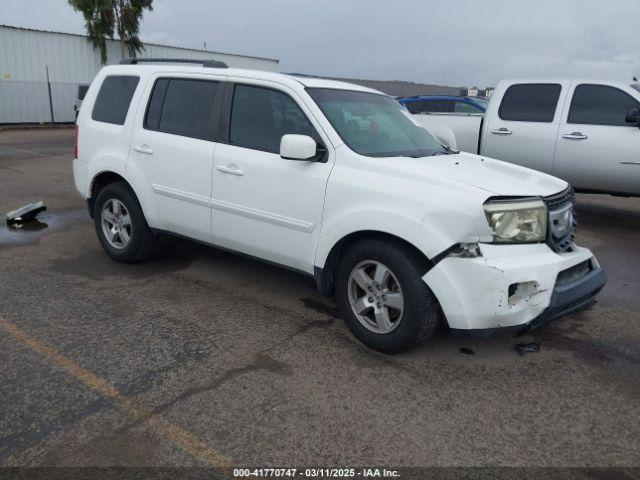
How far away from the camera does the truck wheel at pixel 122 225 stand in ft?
17.1

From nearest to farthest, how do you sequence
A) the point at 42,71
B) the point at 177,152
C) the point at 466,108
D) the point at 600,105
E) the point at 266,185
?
the point at 266,185
the point at 177,152
the point at 600,105
the point at 466,108
the point at 42,71

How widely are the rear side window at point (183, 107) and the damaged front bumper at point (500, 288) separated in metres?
2.36

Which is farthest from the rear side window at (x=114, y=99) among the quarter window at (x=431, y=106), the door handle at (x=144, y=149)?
the quarter window at (x=431, y=106)

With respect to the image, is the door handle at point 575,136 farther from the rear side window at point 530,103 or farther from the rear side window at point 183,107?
the rear side window at point 183,107

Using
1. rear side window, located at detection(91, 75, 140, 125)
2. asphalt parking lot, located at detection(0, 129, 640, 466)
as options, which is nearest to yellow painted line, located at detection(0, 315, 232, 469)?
asphalt parking lot, located at detection(0, 129, 640, 466)

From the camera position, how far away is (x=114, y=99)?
5.41 metres

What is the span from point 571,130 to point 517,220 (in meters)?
4.95

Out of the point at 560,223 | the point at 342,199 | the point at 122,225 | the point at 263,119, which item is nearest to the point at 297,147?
the point at 342,199

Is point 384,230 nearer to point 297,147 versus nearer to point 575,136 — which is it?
point 297,147

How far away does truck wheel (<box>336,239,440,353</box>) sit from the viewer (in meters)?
3.49

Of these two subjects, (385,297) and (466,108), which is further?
(466,108)

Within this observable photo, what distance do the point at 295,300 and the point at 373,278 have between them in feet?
3.83

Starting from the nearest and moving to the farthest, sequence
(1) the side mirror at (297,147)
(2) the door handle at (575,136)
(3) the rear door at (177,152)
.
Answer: (1) the side mirror at (297,147)
(3) the rear door at (177,152)
(2) the door handle at (575,136)

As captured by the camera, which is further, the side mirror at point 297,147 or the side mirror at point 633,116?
the side mirror at point 633,116
